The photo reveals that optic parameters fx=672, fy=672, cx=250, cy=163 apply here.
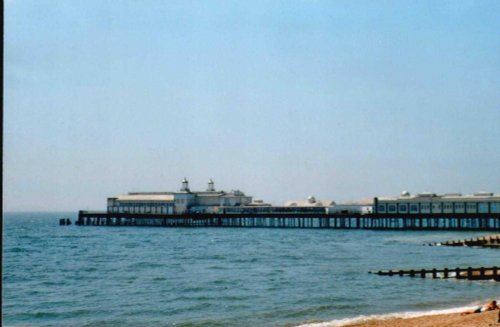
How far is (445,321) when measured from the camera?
19.3 metres

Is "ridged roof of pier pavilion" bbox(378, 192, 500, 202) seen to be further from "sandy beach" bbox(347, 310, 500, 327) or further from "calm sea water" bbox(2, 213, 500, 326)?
"sandy beach" bbox(347, 310, 500, 327)

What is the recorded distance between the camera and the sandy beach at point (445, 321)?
58.3 feet

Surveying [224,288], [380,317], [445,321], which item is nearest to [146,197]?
[224,288]

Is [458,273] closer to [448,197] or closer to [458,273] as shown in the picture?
[458,273]

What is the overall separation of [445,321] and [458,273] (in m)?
16.1

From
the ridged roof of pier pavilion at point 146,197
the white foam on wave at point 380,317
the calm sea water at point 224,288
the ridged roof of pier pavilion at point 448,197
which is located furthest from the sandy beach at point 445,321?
the ridged roof of pier pavilion at point 146,197

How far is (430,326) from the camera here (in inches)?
739

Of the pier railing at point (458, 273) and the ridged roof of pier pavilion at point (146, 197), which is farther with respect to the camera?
the ridged roof of pier pavilion at point (146, 197)

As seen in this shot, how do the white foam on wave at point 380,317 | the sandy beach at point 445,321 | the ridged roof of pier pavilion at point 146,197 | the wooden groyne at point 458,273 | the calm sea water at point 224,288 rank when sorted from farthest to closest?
1. the ridged roof of pier pavilion at point 146,197
2. the wooden groyne at point 458,273
3. the calm sea water at point 224,288
4. the white foam on wave at point 380,317
5. the sandy beach at point 445,321

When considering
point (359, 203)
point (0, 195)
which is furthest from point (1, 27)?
point (359, 203)

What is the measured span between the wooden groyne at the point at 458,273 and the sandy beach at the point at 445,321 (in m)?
13.3

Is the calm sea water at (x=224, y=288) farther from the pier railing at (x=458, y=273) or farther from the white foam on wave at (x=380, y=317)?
the pier railing at (x=458, y=273)

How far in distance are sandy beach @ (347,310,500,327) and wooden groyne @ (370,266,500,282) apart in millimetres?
13282

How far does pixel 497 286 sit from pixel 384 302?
24.4 ft
